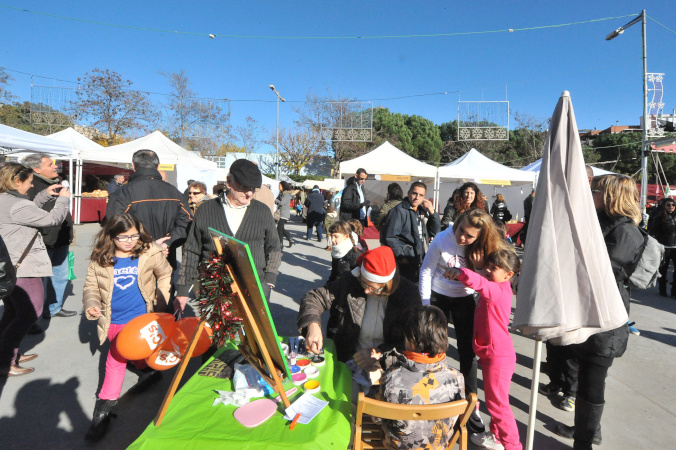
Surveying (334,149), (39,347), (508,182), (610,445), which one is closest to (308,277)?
(39,347)

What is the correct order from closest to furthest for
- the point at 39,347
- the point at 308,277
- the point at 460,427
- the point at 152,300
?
the point at 460,427
the point at 152,300
the point at 39,347
the point at 308,277

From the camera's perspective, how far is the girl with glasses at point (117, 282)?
2.68 meters

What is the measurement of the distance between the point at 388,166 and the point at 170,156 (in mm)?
7366

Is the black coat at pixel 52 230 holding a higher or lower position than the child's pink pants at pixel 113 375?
higher

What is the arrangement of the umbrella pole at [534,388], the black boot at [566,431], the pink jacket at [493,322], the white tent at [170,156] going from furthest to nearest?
the white tent at [170,156]
the black boot at [566,431]
the pink jacket at [493,322]
the umbrella pole at [534,388]

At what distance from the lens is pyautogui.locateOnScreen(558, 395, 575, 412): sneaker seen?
126 inches

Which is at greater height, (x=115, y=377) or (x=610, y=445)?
(x=115, y=377)

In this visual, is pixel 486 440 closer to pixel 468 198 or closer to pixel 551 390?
pixel 551 390

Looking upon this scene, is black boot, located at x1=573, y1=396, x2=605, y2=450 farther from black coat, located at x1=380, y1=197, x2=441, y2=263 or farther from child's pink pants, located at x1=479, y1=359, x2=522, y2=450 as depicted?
black coat, located at x1=380, y1=197, x2=441, y2=263

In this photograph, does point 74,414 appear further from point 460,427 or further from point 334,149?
point 334,149

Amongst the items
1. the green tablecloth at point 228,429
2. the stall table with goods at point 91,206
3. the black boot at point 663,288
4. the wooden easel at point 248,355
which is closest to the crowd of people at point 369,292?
the green tablecloth at point 228,429

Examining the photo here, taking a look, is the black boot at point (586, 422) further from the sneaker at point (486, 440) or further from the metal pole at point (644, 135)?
the metal pole at point (644, 135)

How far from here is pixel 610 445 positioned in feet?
9.09

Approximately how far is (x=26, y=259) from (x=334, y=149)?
38510 mm
